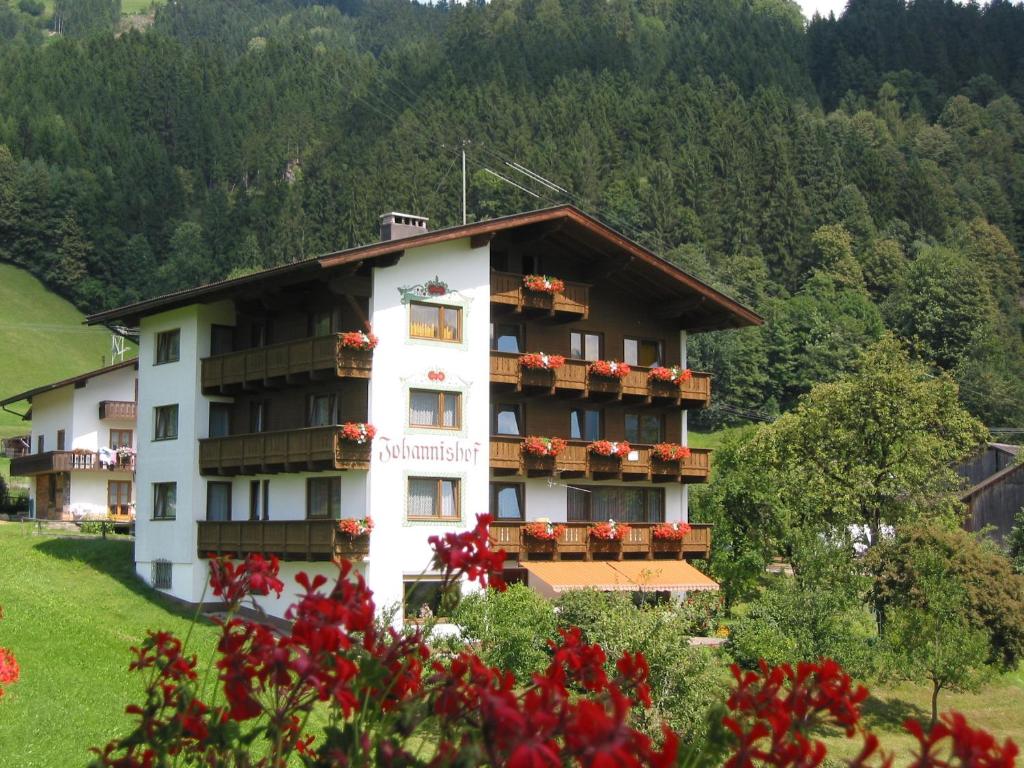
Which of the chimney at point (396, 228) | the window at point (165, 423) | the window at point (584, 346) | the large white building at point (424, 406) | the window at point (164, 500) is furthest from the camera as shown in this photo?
the window at point (165, 423)

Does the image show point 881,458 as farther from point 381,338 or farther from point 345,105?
point 345,105

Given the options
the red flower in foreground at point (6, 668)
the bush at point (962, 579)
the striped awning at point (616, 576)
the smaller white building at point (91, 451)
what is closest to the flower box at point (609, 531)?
the striped awning at point (616, 576)

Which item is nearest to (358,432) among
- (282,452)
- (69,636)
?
(282,452)

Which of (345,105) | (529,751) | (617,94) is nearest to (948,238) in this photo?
(617,94)

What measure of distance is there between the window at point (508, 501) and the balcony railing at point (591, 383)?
284 cm

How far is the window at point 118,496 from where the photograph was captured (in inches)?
2290

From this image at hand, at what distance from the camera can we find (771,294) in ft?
509

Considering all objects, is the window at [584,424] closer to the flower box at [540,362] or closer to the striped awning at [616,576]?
the flower box at [540,362]

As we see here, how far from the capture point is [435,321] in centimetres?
4022

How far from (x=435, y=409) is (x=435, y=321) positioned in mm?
2476

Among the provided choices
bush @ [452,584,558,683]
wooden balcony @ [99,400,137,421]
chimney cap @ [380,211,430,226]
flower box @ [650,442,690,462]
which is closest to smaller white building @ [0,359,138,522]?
wooden balcony @ [99,400,137,421]

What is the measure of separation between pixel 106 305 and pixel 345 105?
61415mm

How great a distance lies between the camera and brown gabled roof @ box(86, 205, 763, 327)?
38.1 m

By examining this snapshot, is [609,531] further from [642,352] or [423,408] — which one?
[642,352]
